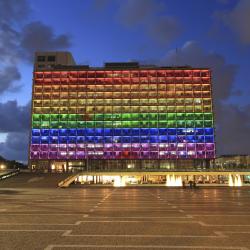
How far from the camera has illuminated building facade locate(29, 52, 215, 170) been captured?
13838 cm

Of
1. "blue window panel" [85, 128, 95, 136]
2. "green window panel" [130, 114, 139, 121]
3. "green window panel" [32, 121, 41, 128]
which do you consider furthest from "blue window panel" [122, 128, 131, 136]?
"green window panel" [32, 121, 41, 128]

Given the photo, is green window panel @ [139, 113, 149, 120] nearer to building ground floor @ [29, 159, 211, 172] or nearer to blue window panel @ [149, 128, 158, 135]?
blue window panel @ [149, 128, 158, 135]

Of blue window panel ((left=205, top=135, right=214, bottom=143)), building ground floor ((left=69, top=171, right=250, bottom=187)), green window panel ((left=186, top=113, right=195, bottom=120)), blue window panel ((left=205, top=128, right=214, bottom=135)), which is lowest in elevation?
building ground floor ((left=69, top=171, right=250, bottom=187))

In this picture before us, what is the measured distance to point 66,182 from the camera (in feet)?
257

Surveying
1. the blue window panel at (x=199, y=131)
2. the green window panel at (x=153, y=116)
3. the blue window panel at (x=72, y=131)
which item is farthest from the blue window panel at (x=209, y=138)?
the blue window panel at (x=72, y=131)

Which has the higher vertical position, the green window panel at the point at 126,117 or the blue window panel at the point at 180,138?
the green window panel at the point at 126,117

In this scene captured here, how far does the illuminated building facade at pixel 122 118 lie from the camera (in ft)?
454

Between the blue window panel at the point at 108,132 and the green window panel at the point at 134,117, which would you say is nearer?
the blue window panel at the point at 108,132

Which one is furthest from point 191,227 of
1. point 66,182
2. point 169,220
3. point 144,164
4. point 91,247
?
point 144,164

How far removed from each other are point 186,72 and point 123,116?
31060 mm

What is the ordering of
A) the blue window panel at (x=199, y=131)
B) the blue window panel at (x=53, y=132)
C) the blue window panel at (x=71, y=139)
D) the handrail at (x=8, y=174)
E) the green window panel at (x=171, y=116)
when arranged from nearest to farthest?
the handrail at (x=8, y=174), the blue window panel at (x=199, y=131), the blue window panel at (x=71, y=139), the blue window panel at (x=53, y=132), the green window panel at (x=171, y=116)

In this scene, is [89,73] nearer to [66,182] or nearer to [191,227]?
[66,182]

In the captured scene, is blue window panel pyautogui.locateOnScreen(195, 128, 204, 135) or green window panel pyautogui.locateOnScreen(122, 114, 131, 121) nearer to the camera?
blue window panel pyautogui.locateOnScreen(195, 128, 204, 135)

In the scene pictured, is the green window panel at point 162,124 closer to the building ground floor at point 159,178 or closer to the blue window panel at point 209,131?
the blue window panel at point 209,131
